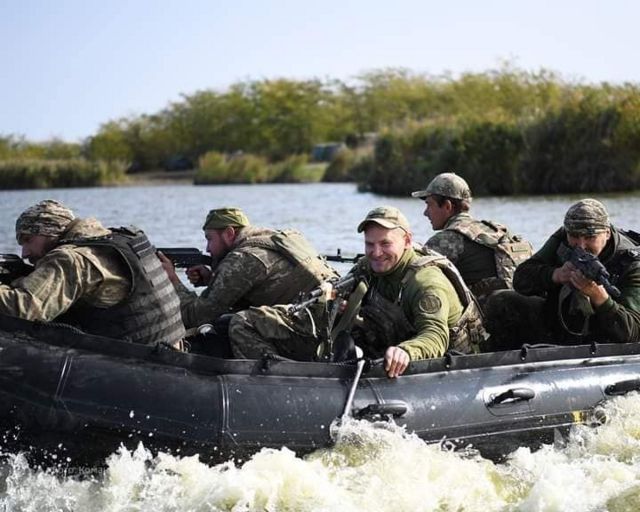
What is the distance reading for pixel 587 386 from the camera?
6859mm

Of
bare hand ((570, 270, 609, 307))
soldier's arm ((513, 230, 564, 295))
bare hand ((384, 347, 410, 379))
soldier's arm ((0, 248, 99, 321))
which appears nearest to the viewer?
soldier's arm ((0, 248, 99, 321))

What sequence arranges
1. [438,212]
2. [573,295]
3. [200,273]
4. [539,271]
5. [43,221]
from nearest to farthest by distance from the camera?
[43,221]
[573,295]
[539,271]
[200,273]
[438,212]

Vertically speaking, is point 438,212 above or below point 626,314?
above

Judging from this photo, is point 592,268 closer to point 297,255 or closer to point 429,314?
point 429,314

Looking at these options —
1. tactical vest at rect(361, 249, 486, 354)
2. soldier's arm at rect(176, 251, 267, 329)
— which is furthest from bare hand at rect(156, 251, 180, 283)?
tactical vest at rect(361, 249, 486, 354)

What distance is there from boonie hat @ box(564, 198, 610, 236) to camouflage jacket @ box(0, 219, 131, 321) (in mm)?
2595

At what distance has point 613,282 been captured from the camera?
6.95 m

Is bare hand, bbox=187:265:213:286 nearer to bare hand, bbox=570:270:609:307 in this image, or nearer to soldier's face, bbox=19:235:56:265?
soldier's face, bbox=19:235:56:265

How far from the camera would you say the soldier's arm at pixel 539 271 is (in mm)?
7230

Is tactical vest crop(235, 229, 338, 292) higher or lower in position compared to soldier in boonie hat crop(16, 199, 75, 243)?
lower

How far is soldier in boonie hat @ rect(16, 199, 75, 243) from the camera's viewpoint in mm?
6242

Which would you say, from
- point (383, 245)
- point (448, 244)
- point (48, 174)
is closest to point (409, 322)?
point (383, 245)

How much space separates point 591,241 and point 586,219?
0.45ft

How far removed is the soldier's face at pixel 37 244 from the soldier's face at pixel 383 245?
1667 mm
